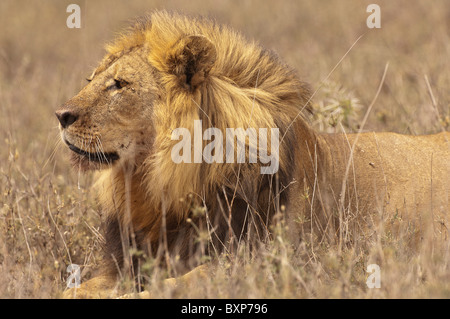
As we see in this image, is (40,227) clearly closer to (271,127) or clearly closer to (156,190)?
(156,190)

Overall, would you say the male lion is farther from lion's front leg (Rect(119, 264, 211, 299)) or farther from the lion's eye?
lion's front leg (Rect(119, 264, 211, 299))

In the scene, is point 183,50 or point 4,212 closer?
point 183,50

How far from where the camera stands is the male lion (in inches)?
149

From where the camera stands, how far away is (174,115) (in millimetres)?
3826

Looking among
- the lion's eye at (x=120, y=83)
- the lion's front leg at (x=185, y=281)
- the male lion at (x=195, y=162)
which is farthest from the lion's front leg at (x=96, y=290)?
the lion's eye at (x=120, y=83)

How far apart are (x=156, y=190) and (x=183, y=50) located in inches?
29.5

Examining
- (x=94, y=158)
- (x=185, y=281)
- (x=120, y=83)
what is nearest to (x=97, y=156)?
(x=94, y=158)

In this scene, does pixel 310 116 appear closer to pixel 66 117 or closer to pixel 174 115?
pixel 174 115

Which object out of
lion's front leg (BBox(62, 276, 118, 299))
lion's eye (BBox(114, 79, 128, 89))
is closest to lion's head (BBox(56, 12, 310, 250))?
lion's eye (BBox(114, 79, 128, 89))

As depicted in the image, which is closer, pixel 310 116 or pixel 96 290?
pixel 96 290

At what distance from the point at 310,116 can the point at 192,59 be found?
106 centimetres

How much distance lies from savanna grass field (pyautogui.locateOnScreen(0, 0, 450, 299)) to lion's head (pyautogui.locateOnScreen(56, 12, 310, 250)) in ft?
1.19
